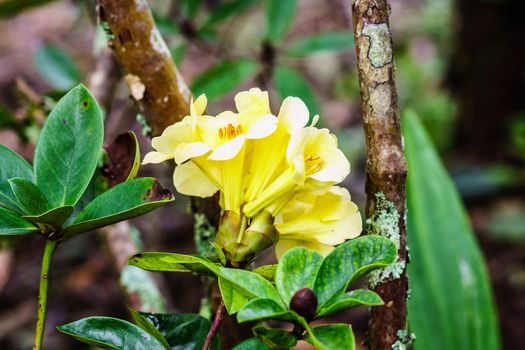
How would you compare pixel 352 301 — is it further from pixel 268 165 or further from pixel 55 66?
pixel 55 66

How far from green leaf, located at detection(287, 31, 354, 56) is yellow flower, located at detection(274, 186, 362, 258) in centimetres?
65

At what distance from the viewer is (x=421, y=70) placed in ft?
9.38

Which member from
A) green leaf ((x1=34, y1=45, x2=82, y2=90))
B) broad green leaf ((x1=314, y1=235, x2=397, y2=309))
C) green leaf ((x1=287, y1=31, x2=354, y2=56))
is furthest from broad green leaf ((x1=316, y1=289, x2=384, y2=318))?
green leaf ((x1=34, y1=45, x2=82, y2=90))

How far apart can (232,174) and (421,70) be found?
2.58 meters

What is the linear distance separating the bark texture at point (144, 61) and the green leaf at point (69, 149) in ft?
0.34

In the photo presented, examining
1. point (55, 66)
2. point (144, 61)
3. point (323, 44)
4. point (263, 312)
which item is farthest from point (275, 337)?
point (55, 66)

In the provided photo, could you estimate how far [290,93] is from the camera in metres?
1.00

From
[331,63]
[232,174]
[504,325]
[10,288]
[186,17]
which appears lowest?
[10,288]

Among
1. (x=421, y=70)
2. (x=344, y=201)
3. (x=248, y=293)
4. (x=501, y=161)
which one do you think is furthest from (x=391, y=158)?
(x=421, y=70)

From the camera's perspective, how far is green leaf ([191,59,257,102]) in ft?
3.35

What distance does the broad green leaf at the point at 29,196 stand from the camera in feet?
1.36

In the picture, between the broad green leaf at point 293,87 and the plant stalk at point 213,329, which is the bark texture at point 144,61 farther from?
the broad green leaf at point 293,87

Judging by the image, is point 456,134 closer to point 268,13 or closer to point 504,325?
point 504,325

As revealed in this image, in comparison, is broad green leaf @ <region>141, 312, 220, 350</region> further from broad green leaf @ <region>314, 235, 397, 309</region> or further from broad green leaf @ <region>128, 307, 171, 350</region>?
broad green leaf @ <region>314, 235, 397, 309</region>
